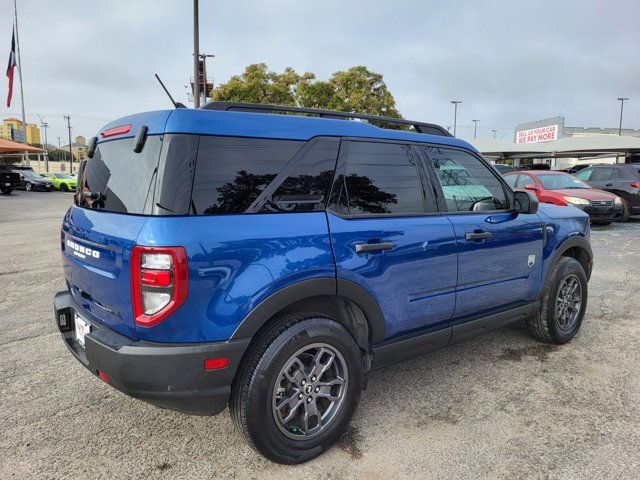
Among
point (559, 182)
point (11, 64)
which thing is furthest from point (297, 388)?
point (11, 64)

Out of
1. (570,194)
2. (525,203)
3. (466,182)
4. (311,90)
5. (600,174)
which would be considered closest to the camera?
(466,182)

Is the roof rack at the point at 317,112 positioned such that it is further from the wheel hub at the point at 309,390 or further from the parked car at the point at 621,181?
Result: the parked car at the point at 621,181

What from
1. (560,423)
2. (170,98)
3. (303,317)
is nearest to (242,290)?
(303,317)

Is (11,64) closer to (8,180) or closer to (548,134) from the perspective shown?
(8,180)

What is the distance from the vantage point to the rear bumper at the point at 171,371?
6.82 feet

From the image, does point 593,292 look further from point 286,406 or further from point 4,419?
point 4,419

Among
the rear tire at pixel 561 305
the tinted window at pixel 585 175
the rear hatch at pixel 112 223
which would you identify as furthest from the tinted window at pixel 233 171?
the tinted window at pixel 585 175

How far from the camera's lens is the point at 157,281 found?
203 cm

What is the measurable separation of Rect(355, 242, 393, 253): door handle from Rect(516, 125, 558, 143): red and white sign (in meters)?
54.4

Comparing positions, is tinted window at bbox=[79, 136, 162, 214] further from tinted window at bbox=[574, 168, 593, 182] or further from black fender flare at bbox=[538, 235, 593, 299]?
tinted window at bbox=[574, 168, 593, 182]

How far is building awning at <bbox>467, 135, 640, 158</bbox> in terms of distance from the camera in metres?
28.0

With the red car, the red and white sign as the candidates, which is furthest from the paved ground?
the red and white sign

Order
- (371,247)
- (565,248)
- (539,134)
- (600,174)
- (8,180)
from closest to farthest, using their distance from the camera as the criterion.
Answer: (371,247), (565,248), (600,174), (8,180), (539,134)

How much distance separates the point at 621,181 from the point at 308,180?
1368 centimetres
